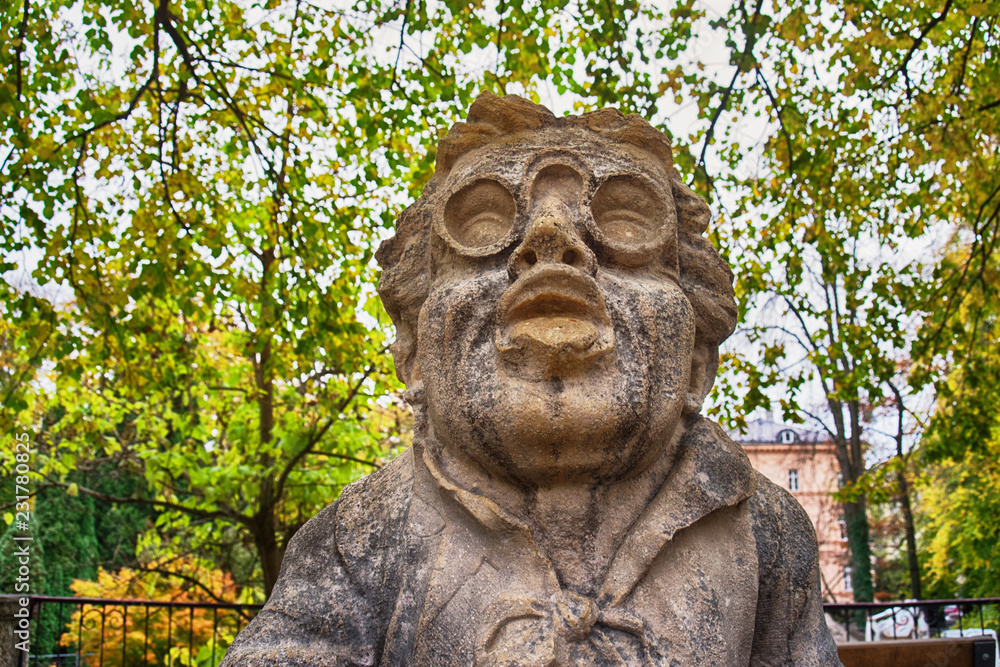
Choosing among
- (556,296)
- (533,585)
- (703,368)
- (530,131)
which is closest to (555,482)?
(533,585)

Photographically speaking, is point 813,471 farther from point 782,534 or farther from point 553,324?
point 553,324

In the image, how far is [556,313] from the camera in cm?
208

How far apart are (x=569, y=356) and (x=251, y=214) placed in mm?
5422

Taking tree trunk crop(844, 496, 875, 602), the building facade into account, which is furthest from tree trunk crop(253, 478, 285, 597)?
tree trunk crop(844, 496, 875, 602)

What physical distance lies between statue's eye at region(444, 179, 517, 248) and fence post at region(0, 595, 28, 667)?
13.2 feet

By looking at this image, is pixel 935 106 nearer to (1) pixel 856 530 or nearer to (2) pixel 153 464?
(2) pixel 153 464

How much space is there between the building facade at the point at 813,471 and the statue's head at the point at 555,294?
12348 mm

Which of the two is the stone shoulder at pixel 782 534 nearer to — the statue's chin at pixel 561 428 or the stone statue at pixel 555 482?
the stone statue at pixel 555 482

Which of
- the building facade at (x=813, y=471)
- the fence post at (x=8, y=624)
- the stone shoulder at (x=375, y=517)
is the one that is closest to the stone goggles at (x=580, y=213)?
the stone shoulder at (x=375, y=517)

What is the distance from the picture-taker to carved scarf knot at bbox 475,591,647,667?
181cm

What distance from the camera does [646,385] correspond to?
2035 millimetres

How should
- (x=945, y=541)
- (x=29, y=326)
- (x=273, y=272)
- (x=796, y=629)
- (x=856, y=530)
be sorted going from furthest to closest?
(x=945, y=541)
(x=856, y=530)
(x=273, y=272)
(x=29, y=326)
(x=796, y=629)

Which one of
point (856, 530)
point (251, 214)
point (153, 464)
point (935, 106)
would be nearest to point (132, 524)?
point (153, 464)

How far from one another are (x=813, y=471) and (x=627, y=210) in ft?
47.7
